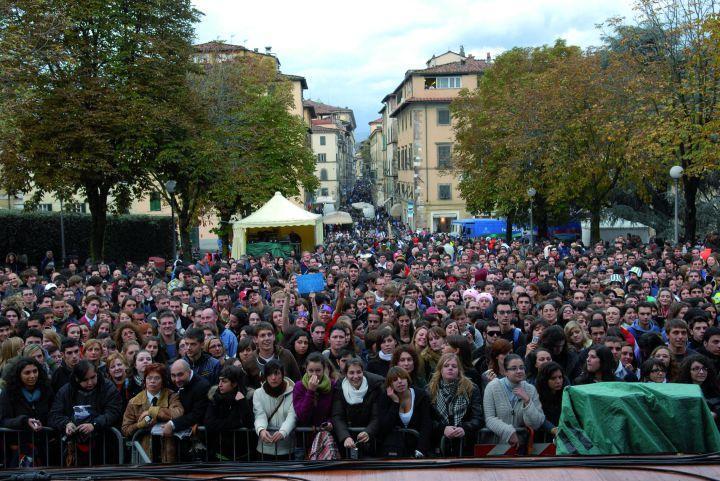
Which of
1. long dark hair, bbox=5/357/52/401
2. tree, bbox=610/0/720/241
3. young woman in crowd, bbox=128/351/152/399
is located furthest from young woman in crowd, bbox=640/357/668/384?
tree, bbox=610/0/720/241

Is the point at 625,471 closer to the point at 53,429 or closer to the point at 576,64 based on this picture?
the point at 53,429

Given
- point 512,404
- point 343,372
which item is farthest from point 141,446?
point 512,404

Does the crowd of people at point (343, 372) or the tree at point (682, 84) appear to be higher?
the tree at point (682, 84)

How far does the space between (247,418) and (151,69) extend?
2380cm

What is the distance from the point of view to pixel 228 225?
38125mm

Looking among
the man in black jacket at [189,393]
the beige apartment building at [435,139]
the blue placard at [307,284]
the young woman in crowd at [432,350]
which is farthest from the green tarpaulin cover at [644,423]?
the beige apartment building at [435,139]

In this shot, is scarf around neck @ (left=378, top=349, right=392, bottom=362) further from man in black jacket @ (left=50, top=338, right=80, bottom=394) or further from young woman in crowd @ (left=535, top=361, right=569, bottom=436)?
man in black jacket @ (left=50, top=338, right=80, bottom=394)

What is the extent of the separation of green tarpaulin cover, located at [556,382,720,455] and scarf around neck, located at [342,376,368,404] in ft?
6.93

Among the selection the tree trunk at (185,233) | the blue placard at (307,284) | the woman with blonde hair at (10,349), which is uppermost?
the tree trunk at (185,233)

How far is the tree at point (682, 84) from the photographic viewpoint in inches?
928

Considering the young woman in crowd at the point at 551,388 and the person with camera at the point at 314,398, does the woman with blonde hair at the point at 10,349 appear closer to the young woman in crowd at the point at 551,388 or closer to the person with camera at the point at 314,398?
the person with camera at the point at 314,398

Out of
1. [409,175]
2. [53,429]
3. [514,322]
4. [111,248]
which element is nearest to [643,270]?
[514,322]

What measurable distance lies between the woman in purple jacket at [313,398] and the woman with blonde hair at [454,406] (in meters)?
0.93

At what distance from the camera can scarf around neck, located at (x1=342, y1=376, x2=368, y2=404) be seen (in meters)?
6.67
